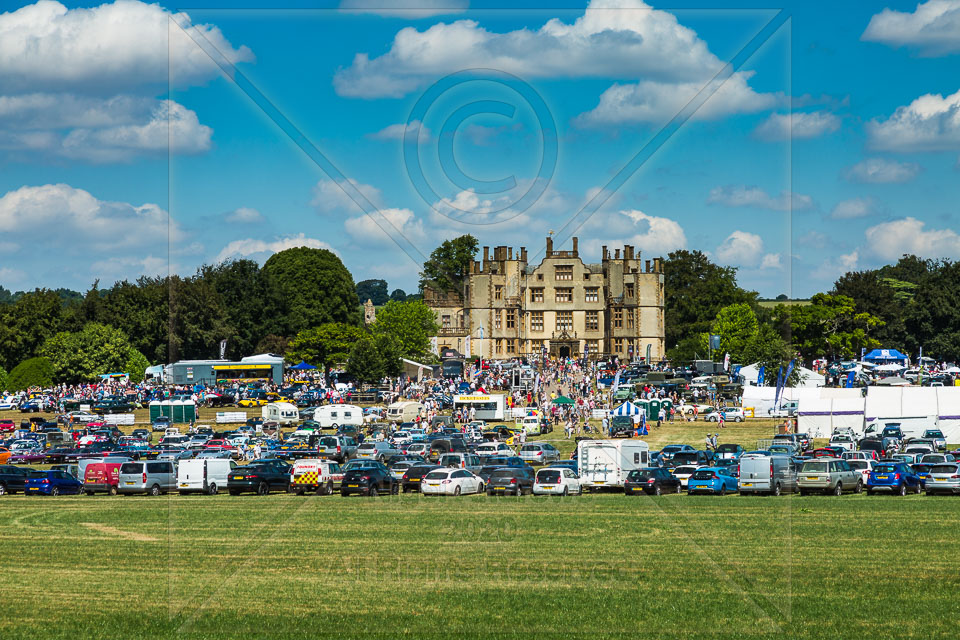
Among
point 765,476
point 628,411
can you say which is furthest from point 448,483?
point 628,411

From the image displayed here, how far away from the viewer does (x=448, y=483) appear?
1163 inches

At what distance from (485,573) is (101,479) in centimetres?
1973

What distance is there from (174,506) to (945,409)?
3587 cm

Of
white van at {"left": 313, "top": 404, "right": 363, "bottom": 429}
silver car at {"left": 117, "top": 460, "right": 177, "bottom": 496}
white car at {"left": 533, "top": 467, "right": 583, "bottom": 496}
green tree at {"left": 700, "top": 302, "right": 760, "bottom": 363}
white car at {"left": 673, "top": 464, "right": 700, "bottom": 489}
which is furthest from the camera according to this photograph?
green tree at {"left": 700, "top": 302, "right": 760, "bottom": 363}

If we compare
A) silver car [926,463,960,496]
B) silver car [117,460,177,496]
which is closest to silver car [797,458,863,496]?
silver car [926,463,960,496]

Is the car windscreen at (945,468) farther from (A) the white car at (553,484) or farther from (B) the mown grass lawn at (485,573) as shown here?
(A) the white car at (553,484)

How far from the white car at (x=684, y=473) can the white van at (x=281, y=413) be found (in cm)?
3185

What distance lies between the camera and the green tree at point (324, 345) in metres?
94.7

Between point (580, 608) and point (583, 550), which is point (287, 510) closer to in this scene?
point (583, 550)

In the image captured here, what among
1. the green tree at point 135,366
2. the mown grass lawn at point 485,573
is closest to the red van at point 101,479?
the mown grass lawn at point 485,573

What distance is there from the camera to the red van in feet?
109

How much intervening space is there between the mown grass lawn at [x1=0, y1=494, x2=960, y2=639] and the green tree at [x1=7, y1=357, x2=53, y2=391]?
64.9 meters

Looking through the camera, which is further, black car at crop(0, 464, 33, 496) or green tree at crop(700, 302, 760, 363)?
green tree at crop(700, 302, 760, 363)

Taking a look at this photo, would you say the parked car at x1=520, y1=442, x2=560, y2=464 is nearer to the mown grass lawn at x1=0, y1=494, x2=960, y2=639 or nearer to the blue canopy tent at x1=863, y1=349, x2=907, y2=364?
the mown grass lawn at x1=0, y1=494, x2=960, y2=639
